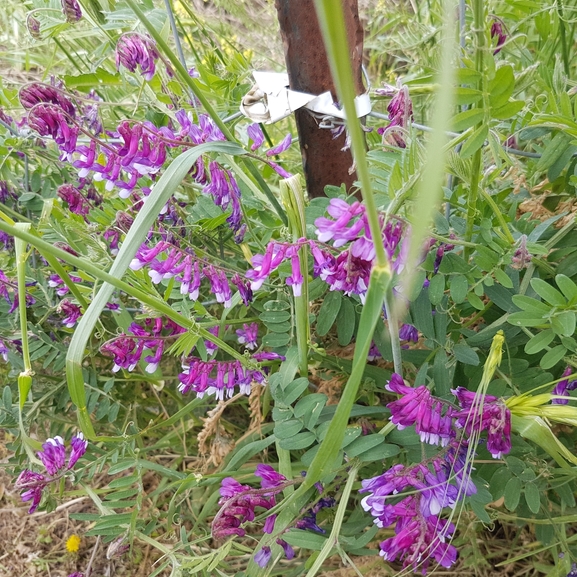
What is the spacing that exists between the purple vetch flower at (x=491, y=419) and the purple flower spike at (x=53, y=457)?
68cm

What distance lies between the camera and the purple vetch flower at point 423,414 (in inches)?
27.8

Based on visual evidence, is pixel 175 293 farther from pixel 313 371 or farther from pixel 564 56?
pixel 564 56

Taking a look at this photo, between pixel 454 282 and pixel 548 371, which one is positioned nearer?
pixel 454 282

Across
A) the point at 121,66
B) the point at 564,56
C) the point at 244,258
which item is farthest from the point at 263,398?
the point at 564,56

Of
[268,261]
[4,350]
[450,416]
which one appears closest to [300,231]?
[268,261]

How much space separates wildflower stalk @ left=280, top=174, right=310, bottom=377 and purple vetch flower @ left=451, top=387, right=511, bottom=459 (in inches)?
9.6

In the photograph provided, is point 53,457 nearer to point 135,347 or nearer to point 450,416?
point 135,347

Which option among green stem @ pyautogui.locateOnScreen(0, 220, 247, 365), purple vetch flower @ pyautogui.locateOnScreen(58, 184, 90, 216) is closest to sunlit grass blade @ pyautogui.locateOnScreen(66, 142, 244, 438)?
green stem @ pyautogui.locateOnScreen(0, 220, 247, 365)

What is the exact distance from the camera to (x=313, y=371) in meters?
1.05

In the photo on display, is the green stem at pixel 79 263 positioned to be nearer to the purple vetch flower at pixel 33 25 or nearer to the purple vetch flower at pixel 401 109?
the purple vetch flower at pixel 401 109

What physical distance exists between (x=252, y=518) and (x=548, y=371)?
53cm

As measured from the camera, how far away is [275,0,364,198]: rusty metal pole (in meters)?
0.88

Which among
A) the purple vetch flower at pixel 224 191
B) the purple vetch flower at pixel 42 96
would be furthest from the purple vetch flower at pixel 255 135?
the purple vetch flower at pixel 42 96

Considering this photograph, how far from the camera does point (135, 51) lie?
0.87 metres
